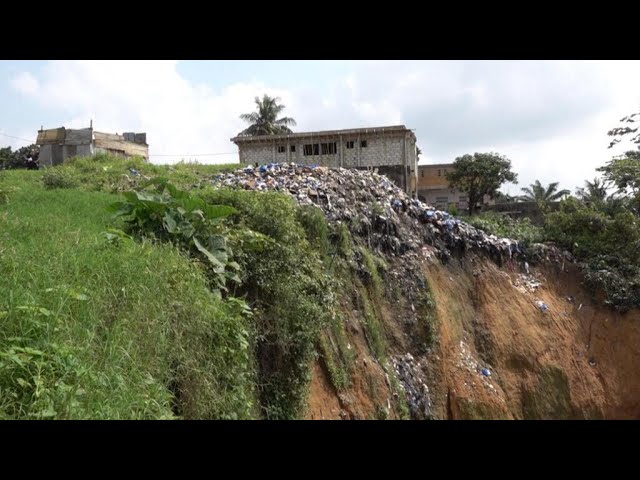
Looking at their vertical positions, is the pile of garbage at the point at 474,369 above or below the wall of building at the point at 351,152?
below

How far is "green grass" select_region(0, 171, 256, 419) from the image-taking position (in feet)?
9.50

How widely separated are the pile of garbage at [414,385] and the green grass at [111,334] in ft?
19.1

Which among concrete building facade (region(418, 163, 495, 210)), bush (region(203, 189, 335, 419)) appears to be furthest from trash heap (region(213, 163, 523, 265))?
concrete building facade (region(418, 163, 495, 210))

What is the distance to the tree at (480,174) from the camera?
2841 centimetres

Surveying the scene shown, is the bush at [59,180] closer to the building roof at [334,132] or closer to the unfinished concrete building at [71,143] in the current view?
the building roof at [334,132]

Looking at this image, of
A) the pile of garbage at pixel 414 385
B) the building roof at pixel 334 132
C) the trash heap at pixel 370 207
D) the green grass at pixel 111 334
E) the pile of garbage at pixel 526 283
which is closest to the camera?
the green grass at pixel 111 334

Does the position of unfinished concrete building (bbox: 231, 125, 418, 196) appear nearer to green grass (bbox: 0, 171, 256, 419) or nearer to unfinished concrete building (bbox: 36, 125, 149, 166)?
unfinished concrete building (bbox: 36, 125, 149, 166)

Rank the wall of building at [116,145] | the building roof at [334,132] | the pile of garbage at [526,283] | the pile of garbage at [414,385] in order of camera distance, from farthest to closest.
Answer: the wall of building at [116,145] → the building roof at [334,132] → the pile of garbage at [526,283] → the pile of garbage at [414,385]

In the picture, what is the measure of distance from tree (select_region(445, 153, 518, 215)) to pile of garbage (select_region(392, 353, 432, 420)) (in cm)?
1912

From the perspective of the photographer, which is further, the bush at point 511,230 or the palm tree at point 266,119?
the palm tree at point 266,119

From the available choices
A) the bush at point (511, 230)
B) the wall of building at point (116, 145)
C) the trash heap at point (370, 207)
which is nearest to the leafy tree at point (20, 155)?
the wall of building at point (116, 145)
